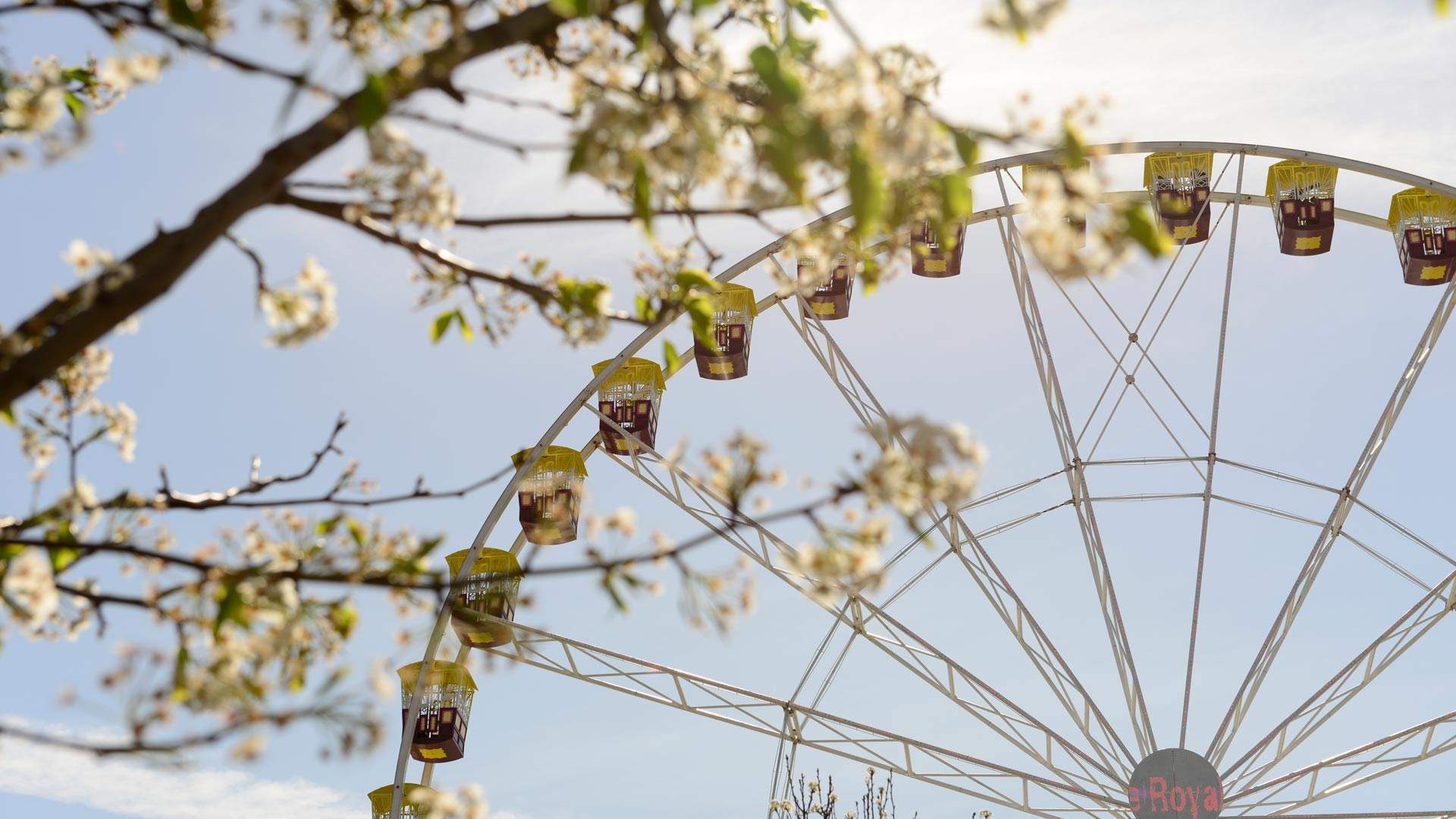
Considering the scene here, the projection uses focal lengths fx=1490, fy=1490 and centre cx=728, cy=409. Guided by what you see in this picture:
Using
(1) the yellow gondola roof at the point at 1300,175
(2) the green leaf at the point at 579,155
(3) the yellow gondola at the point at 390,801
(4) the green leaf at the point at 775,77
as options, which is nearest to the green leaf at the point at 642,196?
(2) the green leaf at the point at 579,155

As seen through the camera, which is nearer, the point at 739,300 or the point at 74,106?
the point at 74,106

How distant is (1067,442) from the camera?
13711mm

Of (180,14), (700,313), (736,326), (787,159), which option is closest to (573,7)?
(787,159)

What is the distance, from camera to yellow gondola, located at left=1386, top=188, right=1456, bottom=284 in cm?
1430

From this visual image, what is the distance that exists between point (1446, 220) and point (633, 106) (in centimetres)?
1358

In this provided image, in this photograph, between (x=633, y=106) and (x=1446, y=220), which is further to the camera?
(x=1446, y=220)

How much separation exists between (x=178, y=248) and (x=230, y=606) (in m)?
0.70

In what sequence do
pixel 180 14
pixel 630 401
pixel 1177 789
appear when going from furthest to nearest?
pixel 630 401, pixel 1177 789, pixel 180 14

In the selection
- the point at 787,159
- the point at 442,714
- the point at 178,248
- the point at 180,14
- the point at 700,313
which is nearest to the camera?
the point at 787,159

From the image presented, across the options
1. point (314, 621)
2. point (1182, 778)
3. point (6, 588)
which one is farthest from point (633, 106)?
point (1182, 778)

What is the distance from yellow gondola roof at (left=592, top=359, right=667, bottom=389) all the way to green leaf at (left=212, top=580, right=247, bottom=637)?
449 inches

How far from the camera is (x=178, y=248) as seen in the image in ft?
9.39

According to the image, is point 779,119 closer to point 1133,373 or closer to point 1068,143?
point 1068,143

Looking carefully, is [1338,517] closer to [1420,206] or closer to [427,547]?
[1420,206]
